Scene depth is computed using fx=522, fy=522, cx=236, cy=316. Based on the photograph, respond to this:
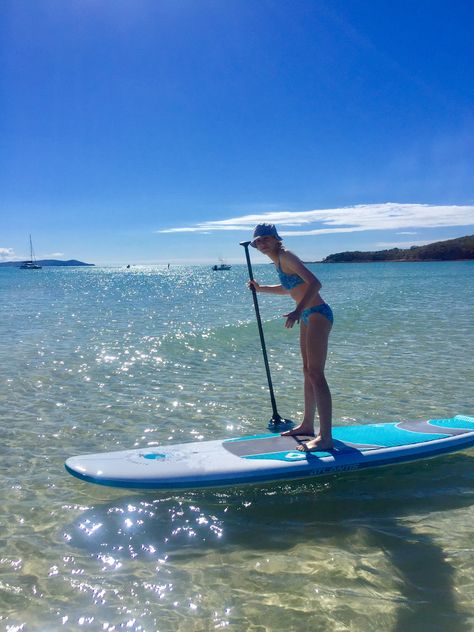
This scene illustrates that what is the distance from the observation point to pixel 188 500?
490cm

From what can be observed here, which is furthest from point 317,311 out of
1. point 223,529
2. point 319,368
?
point 223,529

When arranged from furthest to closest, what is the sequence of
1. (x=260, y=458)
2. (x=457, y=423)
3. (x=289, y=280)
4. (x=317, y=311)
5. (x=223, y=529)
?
(x=457, y=423) → (x=289, y=280) → (x=317, y=311) → (x=260, y=458) → (x=223, y=529)

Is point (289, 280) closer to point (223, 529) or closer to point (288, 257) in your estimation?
point (288, 257)

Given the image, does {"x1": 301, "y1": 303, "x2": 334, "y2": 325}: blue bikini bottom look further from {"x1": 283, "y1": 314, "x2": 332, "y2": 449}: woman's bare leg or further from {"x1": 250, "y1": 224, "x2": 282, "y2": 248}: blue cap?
{"x1": 250, "y1": 224, "x2": 282, "y2": 248}: blue cap

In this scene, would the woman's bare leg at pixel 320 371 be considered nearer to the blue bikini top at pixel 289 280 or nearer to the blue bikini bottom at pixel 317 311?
the blue bikini bottom at pixel 317 311

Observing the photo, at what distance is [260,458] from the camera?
5129 mm

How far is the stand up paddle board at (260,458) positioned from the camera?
4.77 metres

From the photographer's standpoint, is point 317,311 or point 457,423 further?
point 457,423

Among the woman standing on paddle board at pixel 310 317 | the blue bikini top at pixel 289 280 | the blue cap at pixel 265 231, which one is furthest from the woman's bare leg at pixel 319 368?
the blue cap at pixel 265 231

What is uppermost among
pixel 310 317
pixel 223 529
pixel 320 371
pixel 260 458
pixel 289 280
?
pixel 289 280

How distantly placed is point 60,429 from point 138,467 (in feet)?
8.40

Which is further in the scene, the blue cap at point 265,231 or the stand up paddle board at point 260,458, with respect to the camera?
the blue cap at point 265,231

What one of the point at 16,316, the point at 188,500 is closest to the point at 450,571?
the point at 188,500

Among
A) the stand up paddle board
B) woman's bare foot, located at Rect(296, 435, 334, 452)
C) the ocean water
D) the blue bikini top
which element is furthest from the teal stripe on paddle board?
the blue bikini top
